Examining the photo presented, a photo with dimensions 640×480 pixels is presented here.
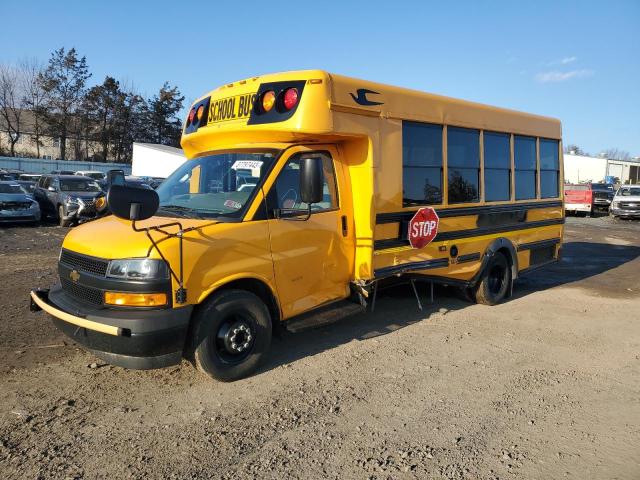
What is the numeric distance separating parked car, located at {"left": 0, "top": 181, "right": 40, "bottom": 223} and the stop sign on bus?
14555 millimetres

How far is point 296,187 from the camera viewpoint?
494 centimetres

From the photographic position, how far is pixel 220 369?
4.35 meters

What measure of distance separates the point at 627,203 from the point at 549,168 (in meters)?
20.2

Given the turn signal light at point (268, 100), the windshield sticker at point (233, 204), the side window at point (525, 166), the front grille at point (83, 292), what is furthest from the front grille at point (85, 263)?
the side window at point (525, 166)

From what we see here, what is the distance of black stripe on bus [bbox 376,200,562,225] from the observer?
18.7 ft

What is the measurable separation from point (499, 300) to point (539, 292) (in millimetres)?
1335

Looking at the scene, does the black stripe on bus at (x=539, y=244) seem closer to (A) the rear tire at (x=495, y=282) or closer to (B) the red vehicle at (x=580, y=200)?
(A) the rear tire at (x=495, y=282)

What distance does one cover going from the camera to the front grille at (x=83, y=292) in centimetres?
409

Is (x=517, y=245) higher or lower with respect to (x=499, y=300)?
higher

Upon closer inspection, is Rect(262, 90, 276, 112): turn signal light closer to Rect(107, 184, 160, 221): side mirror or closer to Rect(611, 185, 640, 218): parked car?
Rect(107, 184, 160, 221): side mirror

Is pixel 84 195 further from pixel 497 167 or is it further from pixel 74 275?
pixel 497 167

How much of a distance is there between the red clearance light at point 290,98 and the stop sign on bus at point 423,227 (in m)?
2.01

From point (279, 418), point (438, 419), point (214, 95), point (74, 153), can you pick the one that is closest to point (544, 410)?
point (438, 419)

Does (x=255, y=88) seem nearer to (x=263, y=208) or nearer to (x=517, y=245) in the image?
(x=263, y=208)
